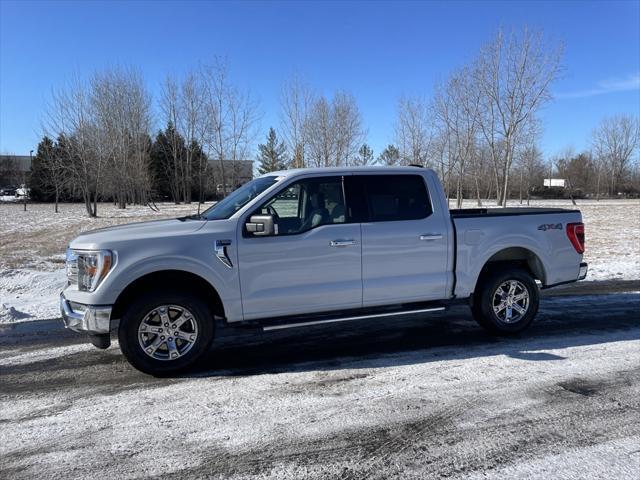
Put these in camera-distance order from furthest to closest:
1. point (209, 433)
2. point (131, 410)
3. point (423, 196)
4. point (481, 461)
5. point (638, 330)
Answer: point (638, 330), point (423, 196), point (131, 410), point (209, 433), point (481, 461)

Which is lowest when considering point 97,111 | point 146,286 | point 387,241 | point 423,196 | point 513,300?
point 513,300

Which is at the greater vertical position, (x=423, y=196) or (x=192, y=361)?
(x=423, y=196)

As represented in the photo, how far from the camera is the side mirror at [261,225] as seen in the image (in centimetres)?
460

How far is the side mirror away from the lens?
4598 millimetres

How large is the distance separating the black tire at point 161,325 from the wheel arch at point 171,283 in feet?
0.34

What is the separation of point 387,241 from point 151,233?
8.03 ft

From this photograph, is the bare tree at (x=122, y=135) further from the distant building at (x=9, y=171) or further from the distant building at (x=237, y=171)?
the distant building at (x=9, y=171)

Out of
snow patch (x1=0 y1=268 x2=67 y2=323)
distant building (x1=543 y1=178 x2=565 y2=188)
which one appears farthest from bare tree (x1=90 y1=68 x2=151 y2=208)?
distant building (x1=543 y1=178 x2=565 y2=188)

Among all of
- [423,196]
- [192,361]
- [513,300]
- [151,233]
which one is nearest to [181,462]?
[192,361]

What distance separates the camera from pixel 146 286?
183 inches

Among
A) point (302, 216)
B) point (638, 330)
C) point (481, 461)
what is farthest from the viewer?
point (638, 330)

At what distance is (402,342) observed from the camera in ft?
18.2

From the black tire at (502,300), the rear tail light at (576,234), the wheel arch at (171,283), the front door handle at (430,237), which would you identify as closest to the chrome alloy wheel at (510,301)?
the black tire at (502,300)

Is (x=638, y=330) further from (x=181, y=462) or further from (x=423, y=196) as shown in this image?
(x=181, y=462)
